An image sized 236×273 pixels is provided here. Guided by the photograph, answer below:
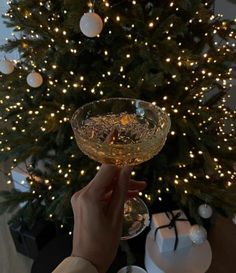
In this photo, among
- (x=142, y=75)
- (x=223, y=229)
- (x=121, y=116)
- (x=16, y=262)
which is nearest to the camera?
(x=121, y=116)

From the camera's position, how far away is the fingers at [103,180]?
2.10 feet

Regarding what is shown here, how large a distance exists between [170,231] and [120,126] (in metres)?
0.52

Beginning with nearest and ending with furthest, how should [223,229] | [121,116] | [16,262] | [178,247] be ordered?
[121,116]
[178,247]
[16,262]
[223,229]

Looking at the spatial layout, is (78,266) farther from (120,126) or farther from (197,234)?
(197,234)

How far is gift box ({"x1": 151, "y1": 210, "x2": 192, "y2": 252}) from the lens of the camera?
1.28 m

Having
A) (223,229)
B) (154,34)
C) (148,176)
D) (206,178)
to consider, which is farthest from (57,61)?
(223,229)

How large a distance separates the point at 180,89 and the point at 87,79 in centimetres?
33

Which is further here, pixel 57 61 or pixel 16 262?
pixel 16 262

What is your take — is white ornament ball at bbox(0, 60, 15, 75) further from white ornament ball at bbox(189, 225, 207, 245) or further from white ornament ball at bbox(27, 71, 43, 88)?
white ornament ball at bbox(189, 225, 207, 245)

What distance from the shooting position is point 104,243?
0.59 meters

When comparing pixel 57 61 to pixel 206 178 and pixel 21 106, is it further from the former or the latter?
pixel 206 178

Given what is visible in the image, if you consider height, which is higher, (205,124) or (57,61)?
(57,61)

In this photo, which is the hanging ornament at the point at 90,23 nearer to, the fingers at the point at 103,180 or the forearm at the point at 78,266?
the fingers at the point at 103,180

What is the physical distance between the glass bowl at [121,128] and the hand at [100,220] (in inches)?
4.7
